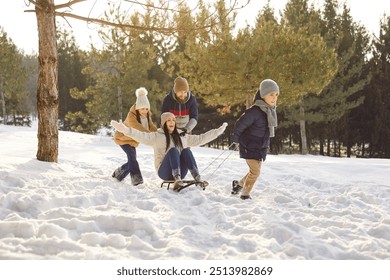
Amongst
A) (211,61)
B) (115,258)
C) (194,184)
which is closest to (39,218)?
(115,258)

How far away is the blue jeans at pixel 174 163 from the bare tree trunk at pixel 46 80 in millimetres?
2208

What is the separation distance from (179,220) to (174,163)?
138 centimetres

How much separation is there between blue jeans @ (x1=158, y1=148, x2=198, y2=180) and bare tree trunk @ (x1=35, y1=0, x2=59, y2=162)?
7.24 ft

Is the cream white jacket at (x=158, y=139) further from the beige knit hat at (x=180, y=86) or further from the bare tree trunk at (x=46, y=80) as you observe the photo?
the bare tree trunk at (x=46, y=80)

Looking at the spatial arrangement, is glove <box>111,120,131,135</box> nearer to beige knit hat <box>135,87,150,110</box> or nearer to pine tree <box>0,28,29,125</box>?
beige knit hat <box>135,87,150,110</box>

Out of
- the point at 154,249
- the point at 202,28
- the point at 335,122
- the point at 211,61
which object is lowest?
the point at 154,249

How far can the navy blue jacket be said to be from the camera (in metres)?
4.51

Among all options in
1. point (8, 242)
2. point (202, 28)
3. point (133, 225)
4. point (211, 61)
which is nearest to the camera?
point (8, 242)

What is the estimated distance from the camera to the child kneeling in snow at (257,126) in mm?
4500

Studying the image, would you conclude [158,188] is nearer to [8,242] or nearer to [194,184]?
[194,184]

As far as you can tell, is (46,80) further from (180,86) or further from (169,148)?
(169,148)

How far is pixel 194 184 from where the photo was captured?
5148 mm

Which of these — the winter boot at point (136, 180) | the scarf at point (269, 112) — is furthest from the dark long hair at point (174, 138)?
A: the scarf at point (269, 112)

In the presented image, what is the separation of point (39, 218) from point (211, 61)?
11.6 meters
